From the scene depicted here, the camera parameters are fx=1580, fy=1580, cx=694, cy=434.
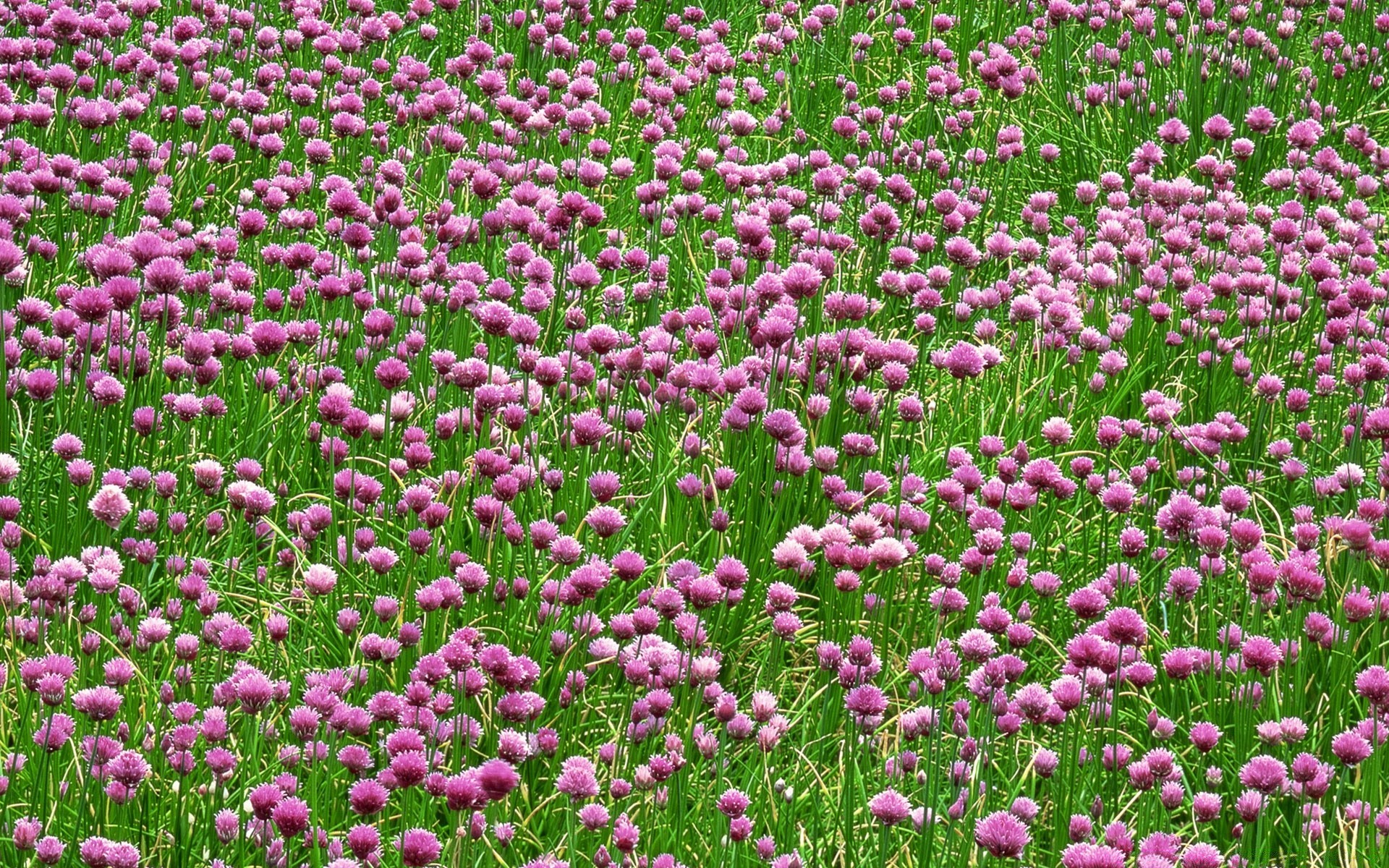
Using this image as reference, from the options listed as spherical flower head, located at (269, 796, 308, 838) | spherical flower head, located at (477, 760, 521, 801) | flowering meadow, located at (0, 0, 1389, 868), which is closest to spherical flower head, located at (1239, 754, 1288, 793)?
flowering meadow, located at (0, 0, 1389, 868)

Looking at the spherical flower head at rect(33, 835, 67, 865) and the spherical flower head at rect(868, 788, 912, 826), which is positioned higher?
the spherical flower head at rect(868, 788, 912, 826)

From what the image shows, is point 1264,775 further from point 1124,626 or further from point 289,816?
point 289,816

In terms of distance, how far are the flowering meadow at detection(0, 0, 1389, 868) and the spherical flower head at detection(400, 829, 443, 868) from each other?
0.08 m

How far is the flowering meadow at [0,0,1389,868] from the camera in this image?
2760 mm

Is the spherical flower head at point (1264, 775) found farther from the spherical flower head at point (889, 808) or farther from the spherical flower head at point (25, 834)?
the spherical flower head at point (25, 834)

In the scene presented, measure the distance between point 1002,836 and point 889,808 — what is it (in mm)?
194

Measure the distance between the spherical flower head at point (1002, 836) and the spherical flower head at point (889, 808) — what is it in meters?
0.13

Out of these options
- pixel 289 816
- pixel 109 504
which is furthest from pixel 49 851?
pixel 109 504

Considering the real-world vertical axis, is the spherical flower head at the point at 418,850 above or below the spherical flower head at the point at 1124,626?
below

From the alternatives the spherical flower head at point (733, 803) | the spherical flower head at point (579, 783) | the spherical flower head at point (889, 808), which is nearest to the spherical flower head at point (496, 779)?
the spherical flower head at point (579, 783)

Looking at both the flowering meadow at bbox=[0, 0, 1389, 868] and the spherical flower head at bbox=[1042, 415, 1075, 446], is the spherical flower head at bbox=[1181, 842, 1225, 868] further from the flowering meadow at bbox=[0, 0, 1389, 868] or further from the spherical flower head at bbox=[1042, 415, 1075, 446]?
the spherical flower head at bbox=[1042, 415, 1075, 446]

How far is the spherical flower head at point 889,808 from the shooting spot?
252 centimetres

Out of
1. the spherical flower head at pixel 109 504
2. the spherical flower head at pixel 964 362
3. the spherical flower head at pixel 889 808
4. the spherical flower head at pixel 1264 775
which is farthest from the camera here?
the spherical flower head at pixel 964 362

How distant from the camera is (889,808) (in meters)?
2.52
